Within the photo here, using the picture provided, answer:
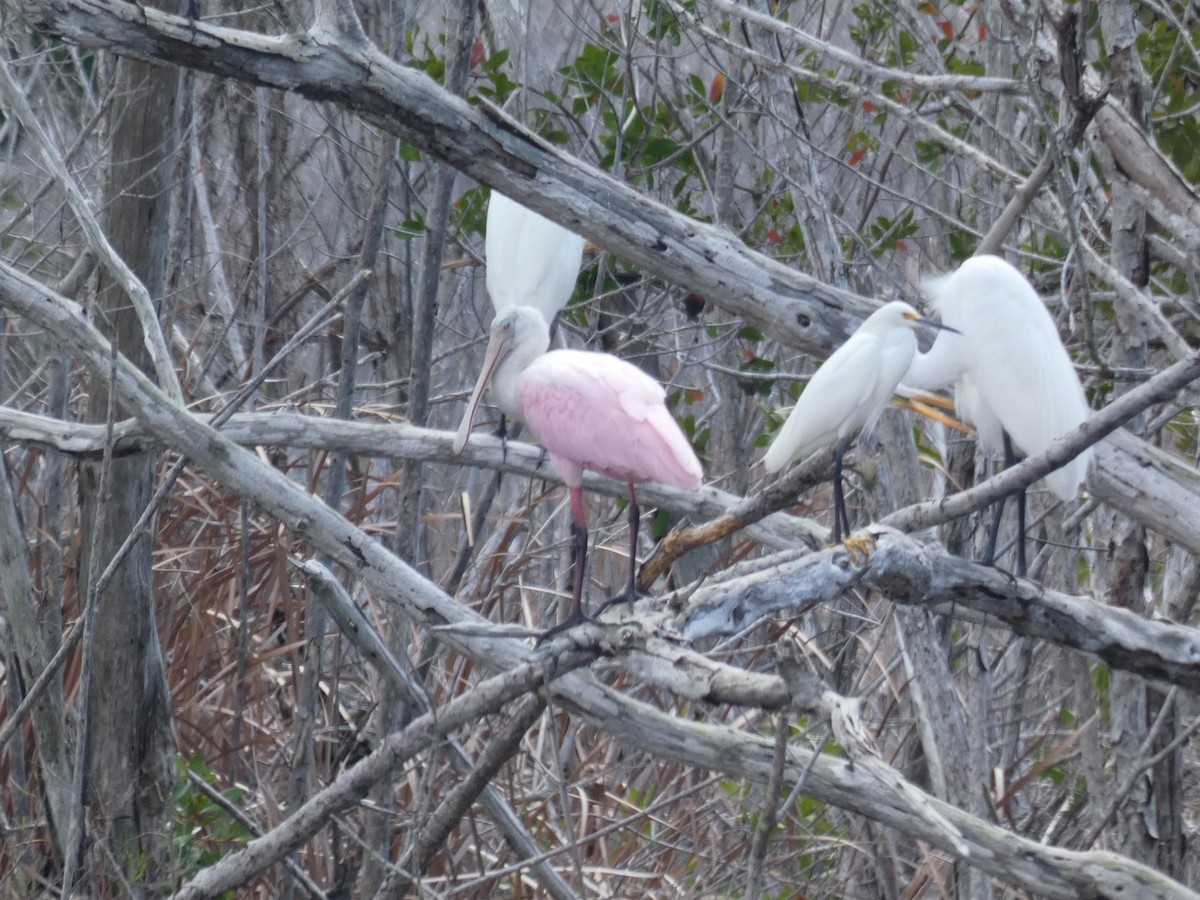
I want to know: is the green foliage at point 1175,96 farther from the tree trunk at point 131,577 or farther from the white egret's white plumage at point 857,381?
the tree trunk at point 131,577

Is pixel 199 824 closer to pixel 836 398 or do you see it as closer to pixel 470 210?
pixel 836 398

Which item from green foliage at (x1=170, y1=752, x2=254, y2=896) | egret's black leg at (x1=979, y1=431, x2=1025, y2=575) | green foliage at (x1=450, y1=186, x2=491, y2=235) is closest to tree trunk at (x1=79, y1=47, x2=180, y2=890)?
green foliage at (x1=170, y1=752, x2=254, y2=896)

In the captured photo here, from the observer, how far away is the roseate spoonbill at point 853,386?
9.96ft

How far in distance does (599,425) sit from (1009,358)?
1225 millimetres

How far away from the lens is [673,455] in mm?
2893

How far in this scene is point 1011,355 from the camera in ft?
11.7

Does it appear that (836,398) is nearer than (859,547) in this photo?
No

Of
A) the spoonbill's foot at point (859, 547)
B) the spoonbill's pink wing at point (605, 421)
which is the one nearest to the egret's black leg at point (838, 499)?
the spoonbill's pink wing at point (605, 421)

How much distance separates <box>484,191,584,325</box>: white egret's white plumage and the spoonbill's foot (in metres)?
2.11

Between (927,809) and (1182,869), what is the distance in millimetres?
2598

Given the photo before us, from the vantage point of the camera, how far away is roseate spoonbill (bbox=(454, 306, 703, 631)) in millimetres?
2920

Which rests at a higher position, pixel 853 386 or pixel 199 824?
pixel 853 386

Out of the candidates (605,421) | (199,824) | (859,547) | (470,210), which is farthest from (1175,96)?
(199,824)

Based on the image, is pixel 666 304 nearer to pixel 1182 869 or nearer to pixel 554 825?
pixel 554 825
